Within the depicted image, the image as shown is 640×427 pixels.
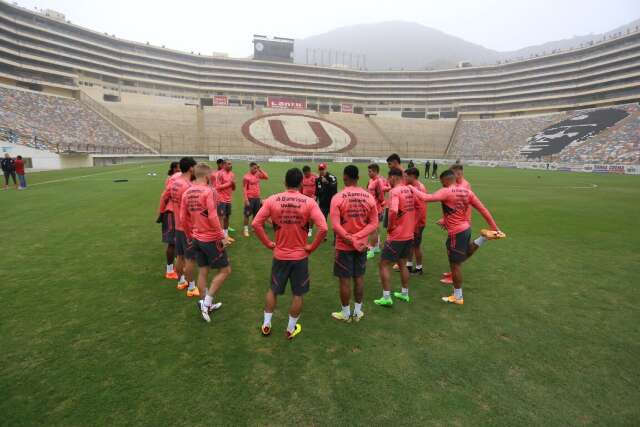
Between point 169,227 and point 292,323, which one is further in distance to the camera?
point 169,227

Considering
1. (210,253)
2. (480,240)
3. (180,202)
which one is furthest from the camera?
(180,202)

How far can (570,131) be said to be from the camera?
2243 inches

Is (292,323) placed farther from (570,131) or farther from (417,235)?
(570,131)

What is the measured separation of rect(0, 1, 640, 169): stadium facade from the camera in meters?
58.8

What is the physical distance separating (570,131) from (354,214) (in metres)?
68.5

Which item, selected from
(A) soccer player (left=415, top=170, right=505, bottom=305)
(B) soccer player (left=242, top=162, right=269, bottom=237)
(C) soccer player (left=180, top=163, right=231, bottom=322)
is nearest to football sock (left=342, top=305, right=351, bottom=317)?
(C) soccer player (left=180, top=163, right=231, bottom=322)

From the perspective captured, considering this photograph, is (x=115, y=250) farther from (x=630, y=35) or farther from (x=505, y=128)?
(x=630, y=35)

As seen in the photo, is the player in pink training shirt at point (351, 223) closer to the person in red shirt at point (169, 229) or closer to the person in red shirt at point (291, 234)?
the person in red shirt at point (291, 234)

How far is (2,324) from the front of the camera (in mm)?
4871

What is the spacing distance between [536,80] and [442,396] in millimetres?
106611

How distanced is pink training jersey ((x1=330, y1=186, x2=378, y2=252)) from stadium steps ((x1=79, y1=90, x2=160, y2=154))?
179ft

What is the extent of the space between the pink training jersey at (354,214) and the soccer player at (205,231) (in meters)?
1.82

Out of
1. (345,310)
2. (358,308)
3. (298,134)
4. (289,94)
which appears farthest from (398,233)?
(289,94)

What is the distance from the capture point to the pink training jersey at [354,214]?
4.78 metres
